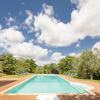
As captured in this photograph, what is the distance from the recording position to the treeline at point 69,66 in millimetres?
29928

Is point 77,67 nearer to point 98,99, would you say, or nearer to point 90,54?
point 90,54

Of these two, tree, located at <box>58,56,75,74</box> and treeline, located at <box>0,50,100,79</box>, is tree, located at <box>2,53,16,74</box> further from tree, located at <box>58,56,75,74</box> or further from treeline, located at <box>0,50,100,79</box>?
tree, located at <box>58,56,75,74</box>

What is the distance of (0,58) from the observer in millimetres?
51375

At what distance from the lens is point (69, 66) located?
64938 mm

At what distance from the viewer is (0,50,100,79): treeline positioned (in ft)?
98.2

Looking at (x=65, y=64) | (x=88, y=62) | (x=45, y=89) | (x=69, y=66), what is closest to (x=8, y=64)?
(x=65, y=64)

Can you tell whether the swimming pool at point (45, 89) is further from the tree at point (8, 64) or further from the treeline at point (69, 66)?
the tree at point (8, 64)

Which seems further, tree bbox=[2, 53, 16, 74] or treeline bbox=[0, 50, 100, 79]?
tree bbox=[2, 53, 16, 74]

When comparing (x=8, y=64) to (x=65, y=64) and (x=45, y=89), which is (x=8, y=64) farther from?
(x=45, y=89)

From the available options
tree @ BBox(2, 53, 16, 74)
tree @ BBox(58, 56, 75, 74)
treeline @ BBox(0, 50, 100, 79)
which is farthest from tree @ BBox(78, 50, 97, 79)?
tree @ BBox(58, 56, 75, 74)

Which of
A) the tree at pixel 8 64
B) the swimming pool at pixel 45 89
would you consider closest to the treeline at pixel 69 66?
the tree at pixel 8 64

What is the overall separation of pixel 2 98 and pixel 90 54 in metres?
21.3

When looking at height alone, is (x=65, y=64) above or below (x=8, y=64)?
above

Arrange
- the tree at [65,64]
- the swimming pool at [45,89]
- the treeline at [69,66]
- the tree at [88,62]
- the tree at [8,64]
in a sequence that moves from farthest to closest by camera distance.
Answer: the tree at [65,64]
the tree at [8,64]
the treeline at [69,66]
the tree at [88,62]
the swimming pool at [45,89]
